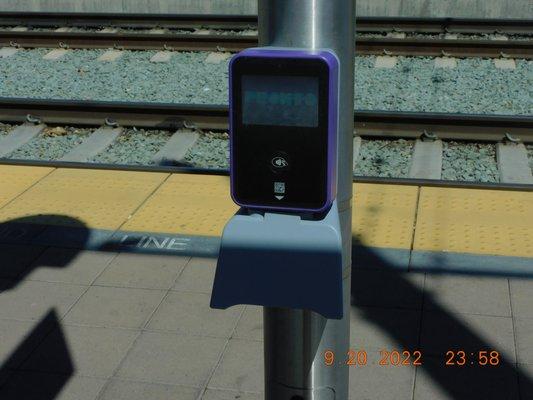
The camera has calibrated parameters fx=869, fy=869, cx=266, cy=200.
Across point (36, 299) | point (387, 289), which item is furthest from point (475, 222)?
point (36, 299)

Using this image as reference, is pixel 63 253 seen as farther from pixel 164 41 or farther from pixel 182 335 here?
pixel 164 41

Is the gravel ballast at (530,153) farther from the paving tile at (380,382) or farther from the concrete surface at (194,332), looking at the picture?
the paving tile at (380,382)

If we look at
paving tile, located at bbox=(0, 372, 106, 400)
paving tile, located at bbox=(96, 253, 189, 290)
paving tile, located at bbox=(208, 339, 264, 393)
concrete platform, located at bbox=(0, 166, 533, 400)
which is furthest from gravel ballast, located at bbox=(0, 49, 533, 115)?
paving tile, located at bbox=(0, 372, 106, 400)

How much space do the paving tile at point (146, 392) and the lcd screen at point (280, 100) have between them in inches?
101

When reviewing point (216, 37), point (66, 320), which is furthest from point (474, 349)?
point (216, 37)

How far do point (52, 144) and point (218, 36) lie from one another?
12.4 feet

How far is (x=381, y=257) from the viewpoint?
19.7ft

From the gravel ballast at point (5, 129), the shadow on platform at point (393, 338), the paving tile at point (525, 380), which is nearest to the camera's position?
the paving tile at point (525, 380)

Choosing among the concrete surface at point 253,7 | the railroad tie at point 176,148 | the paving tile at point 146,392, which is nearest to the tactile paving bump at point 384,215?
the railroad tie at point 176,148

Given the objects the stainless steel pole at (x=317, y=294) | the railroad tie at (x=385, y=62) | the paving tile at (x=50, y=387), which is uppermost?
the stainless steel pole at (x=317, y=294)

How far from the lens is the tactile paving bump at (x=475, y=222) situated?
20.0 feet

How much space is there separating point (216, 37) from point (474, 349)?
7.77m

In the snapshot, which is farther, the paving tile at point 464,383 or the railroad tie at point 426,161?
the railroad tie at point 426,161

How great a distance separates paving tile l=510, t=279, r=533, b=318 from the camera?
207 inches
